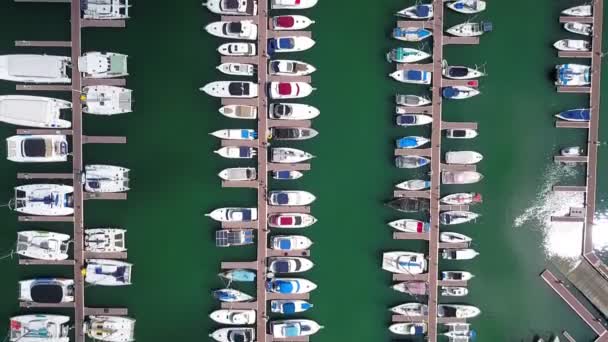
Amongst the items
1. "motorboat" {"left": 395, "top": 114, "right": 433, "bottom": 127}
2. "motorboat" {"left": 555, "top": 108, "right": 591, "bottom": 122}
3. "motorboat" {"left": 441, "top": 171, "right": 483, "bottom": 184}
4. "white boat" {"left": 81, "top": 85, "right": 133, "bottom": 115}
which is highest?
"white boat" {"left": 81, "top": 85, "right": 133, "bottom": 115}

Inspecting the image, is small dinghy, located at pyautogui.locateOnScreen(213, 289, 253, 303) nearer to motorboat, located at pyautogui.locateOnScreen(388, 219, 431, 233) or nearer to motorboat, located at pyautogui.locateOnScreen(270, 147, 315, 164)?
motorboat, located at pyautogui.locateOnScreen(270, 147, 315, 164)

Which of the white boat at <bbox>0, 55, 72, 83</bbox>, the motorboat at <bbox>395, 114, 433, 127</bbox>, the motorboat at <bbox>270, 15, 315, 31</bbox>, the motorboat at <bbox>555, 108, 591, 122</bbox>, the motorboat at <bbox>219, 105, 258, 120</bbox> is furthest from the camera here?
the motorboat at <bbox>555, 108, 591, 122</bbox>

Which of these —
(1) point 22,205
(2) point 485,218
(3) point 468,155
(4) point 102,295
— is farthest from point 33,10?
(2) point 485,218

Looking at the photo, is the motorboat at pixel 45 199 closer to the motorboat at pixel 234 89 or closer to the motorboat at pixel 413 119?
the motorboat at pixel 234 89

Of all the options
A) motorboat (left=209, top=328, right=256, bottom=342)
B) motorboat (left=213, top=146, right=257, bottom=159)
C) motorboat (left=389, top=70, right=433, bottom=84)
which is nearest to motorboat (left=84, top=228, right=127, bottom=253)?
motorboat (left=213, top=146, right=257, bottom=159)

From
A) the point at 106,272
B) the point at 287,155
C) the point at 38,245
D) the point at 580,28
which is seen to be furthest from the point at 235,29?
the point at 580,28
